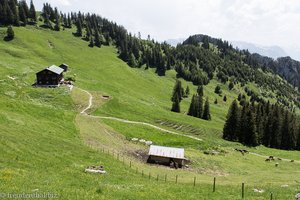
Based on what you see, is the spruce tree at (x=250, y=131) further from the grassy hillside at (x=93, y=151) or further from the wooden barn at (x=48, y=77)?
the wooden barn at (x=48, y=77)

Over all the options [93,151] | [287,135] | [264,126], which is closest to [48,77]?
[93,151]

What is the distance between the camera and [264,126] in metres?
127

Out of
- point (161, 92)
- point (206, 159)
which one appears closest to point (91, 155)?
point (206, 159)

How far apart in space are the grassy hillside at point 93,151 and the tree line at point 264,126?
766 cm

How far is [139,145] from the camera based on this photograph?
73.4m

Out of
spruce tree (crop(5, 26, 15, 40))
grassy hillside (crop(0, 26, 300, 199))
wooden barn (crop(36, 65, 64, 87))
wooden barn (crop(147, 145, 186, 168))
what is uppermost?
spruce tree (crop(5, 26, 15, 40))

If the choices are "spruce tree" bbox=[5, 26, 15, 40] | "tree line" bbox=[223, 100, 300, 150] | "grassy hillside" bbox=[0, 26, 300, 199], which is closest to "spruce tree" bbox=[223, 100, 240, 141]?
"tree line" bbox=[223, 100, 300, 150]

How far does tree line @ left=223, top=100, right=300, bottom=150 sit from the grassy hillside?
25.1ft

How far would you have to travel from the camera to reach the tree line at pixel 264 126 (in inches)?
4454

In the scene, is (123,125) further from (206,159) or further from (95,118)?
(206,159)

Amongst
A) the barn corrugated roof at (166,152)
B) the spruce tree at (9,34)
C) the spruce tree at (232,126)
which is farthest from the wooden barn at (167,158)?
the spruce tree at (9,34)

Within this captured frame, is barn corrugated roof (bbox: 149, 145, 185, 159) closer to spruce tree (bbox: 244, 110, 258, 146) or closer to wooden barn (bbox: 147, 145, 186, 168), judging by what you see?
wooden barn (bbox: 147, 145, 186, 168)

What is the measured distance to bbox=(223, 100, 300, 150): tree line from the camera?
113125 mm

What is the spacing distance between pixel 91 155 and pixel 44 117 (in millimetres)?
27107
